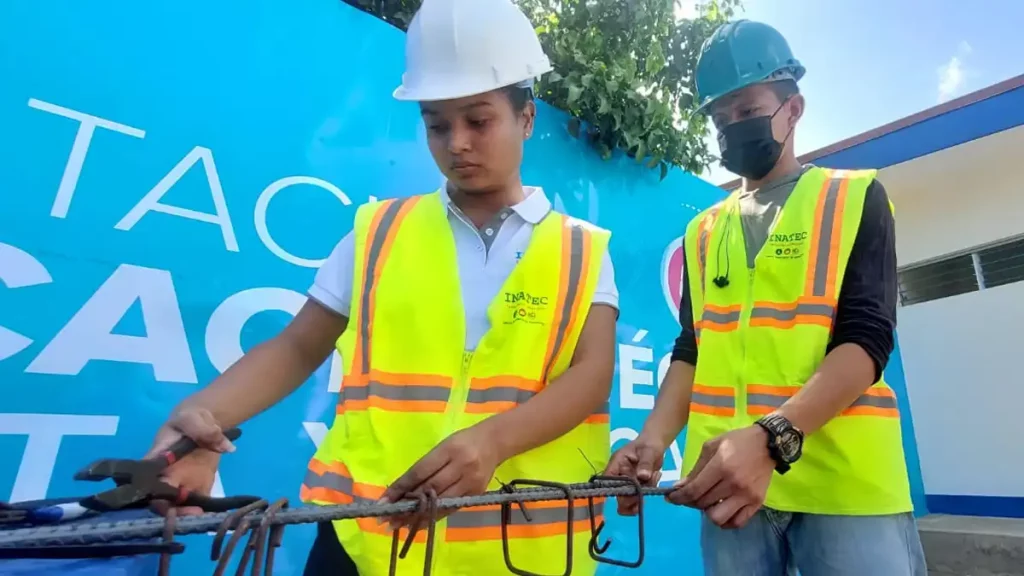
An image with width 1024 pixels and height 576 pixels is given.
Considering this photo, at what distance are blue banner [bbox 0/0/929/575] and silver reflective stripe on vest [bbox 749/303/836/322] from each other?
70 centimetres

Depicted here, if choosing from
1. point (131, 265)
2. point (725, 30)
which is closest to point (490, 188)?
point (725, 30)

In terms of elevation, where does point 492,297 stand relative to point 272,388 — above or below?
above

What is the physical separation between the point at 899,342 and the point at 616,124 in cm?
405

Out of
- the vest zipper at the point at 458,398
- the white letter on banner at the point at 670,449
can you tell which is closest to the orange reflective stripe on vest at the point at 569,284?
the vest zipper at the point at 458,398

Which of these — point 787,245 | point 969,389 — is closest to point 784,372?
point 787,245

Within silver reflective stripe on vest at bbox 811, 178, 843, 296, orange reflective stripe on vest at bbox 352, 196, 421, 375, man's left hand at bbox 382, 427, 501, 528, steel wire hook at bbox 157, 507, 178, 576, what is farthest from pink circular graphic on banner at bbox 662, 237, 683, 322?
steel wire hook at bbox 157, 507, 178, 576

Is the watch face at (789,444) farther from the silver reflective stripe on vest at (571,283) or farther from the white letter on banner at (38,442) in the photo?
the white letter on banner at (38,442)

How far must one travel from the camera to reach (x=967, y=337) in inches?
218

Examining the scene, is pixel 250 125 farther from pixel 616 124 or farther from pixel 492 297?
pixel 616 124

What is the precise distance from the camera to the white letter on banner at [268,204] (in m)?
2.05

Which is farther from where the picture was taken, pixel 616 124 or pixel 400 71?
pixel 616 124

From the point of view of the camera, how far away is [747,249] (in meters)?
1.60

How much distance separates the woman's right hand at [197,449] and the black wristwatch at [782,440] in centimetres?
82

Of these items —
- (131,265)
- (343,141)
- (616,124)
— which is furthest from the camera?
(616,124)
